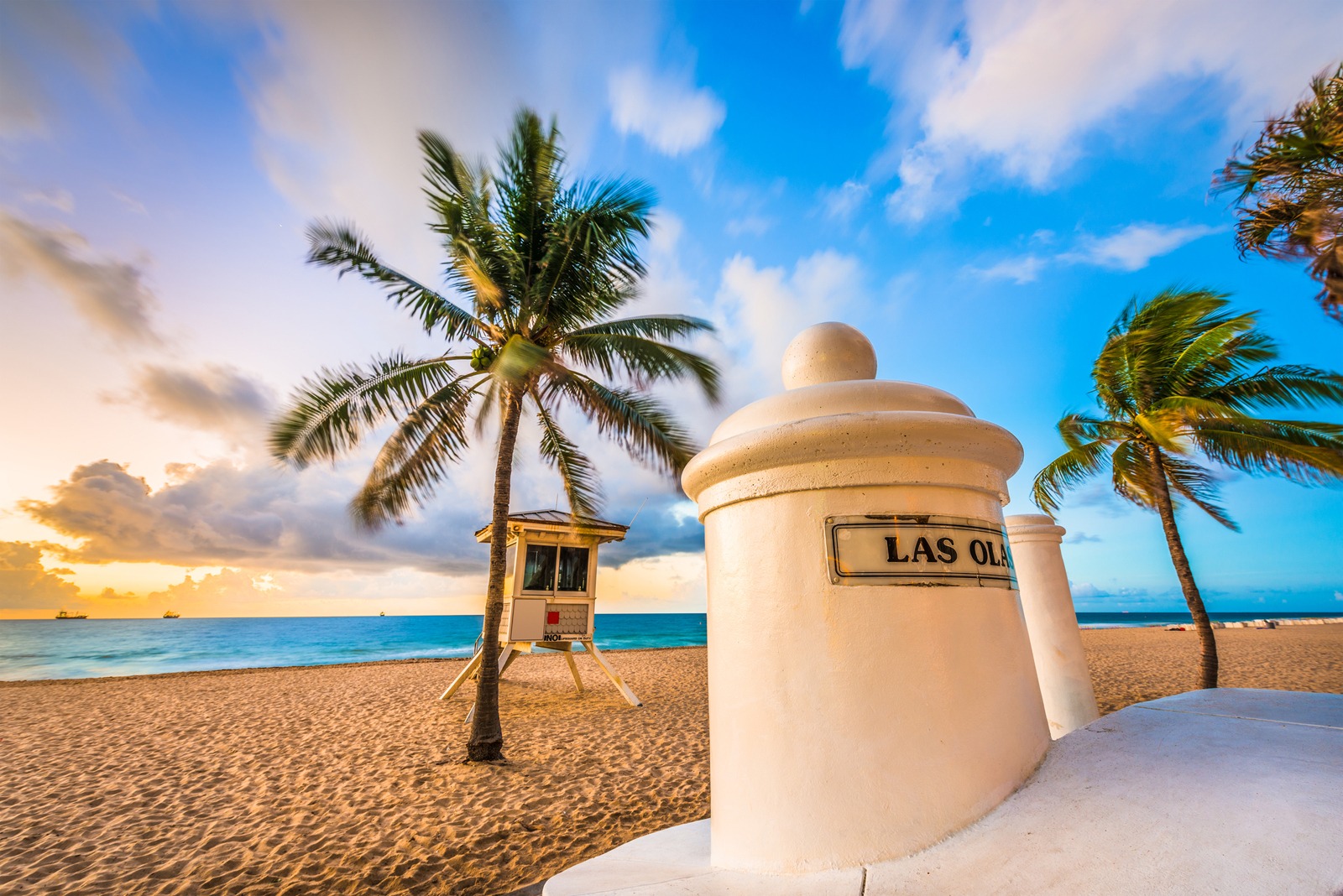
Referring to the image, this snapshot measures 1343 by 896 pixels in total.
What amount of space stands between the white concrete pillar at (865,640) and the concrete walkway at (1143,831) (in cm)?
7

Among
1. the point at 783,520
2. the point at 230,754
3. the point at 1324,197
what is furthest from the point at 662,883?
the point at 230,754

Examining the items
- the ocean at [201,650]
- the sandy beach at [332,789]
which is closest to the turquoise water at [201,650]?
the ocean at [201,650]

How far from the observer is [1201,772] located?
3.22 ft

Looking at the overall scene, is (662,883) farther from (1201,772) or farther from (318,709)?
(318,709)

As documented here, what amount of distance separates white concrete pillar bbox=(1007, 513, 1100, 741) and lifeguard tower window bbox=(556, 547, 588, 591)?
9.34m

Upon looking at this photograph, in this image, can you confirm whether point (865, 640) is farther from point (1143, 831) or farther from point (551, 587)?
point (551, 587)

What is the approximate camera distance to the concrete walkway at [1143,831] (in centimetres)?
75

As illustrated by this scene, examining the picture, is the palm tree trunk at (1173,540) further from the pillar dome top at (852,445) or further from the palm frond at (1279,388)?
the pillar dome top at (852,445)

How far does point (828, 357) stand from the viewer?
5.11ft

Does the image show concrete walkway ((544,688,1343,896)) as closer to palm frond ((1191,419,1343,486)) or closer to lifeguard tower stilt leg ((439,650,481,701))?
palm frond ((1191,419,1343,486))

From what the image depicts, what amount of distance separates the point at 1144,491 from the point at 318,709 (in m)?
16.9

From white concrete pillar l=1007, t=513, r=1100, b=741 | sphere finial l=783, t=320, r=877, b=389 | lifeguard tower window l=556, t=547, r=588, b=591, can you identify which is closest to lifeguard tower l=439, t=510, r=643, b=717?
lifeguard tower window l=556, t=547, r=588, b=591

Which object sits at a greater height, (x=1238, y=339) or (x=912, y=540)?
(x=1238, y=339)

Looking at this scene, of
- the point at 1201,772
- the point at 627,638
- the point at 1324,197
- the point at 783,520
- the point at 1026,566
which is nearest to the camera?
the point at 1201,772
